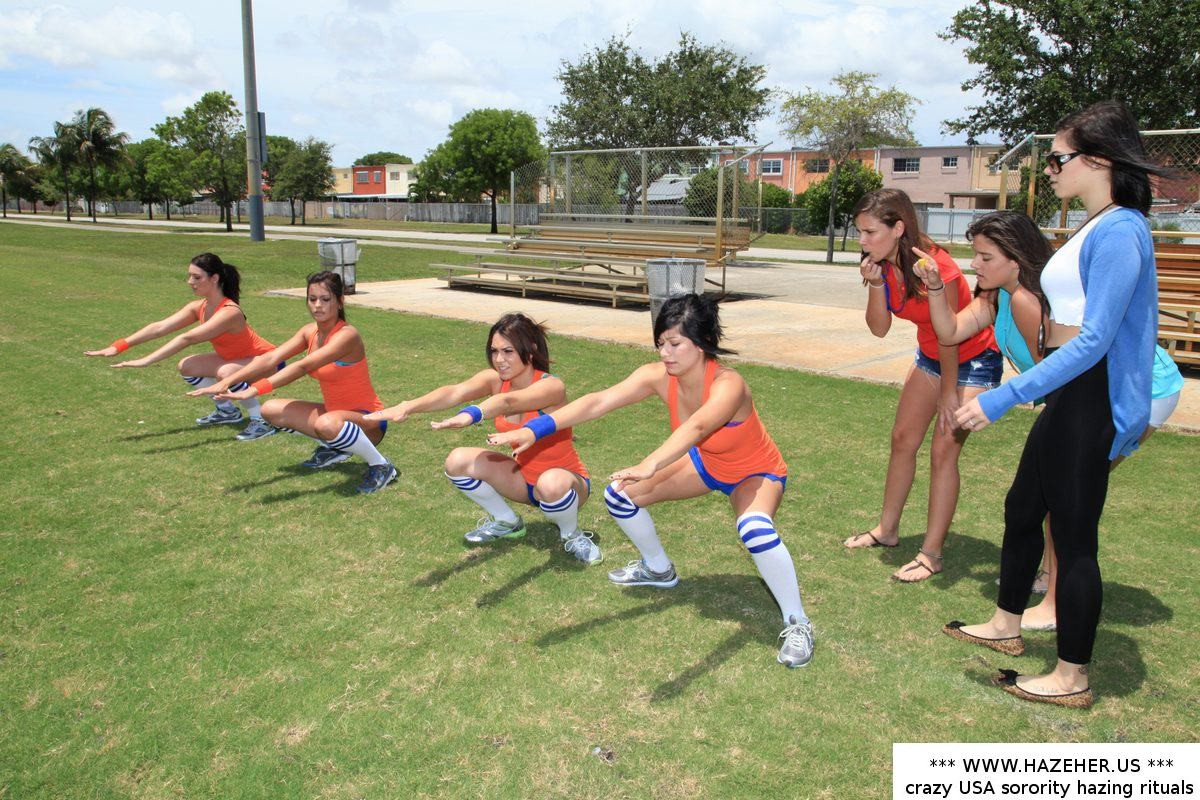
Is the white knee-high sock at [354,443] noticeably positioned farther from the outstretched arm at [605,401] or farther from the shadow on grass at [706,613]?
the shadow on grass at [706,613]

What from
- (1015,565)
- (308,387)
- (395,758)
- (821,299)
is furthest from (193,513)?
(821,299)

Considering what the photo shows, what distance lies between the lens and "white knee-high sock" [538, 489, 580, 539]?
15.2 feet

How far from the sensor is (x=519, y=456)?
4746 mm

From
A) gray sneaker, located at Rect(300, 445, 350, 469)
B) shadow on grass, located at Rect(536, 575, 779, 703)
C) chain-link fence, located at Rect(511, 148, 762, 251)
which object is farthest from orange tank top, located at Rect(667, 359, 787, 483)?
chain-link fence, located at Rect(511, 148, 762, 251)

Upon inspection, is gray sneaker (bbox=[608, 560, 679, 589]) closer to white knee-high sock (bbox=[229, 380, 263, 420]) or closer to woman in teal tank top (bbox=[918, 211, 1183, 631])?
woman in teal tank top (bbox=[918, 211, 1183, 631])

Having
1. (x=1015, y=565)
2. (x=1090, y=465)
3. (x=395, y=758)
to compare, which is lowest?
(x=395, y=758)

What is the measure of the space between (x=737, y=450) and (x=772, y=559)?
53cm

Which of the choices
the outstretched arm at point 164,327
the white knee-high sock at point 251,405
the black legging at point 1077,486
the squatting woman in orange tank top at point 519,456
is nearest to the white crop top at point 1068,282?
the black legging at point 1077,486

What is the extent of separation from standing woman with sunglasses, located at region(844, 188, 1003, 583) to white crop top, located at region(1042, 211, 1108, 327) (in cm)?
70

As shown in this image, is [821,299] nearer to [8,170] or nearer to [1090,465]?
[1090,465]

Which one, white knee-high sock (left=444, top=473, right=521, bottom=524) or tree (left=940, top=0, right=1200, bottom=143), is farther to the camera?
tree (left=940, top=0, right=1200, bottom=143)

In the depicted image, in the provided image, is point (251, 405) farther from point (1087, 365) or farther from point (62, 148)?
point (62, 148)

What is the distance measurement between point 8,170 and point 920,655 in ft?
300

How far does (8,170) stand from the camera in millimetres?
75688
